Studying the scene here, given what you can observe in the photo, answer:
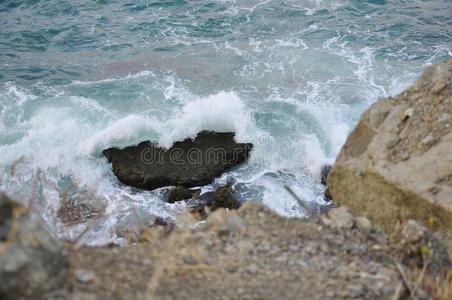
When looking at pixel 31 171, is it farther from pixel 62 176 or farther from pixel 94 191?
pixel 94 191

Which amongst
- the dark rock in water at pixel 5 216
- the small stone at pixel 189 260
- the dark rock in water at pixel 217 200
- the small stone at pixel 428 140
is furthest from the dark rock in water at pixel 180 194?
the dark rock in water at pixel 5 216

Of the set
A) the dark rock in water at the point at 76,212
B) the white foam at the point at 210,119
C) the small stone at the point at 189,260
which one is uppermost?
the small stone at the point at 189,260

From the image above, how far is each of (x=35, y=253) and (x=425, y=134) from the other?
4266mm

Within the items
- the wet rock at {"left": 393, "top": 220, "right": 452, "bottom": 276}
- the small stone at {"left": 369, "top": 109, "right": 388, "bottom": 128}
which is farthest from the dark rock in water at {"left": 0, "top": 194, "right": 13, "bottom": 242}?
the small stone at {"left": 369, "top": 109, "right": 388, "bottom": 128}

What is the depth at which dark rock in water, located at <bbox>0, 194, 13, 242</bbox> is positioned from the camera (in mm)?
3004

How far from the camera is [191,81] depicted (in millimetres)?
12188

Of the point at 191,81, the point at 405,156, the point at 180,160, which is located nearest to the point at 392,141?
the point at 405,156

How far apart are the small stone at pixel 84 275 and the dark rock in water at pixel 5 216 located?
0.52 m

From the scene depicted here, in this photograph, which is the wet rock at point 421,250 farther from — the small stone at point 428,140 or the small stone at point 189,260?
the small stone at point 428,140

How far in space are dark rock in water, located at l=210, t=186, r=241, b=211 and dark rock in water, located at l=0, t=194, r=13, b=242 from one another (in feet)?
17.6

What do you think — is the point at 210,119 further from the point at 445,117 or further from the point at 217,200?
the point at 445,117

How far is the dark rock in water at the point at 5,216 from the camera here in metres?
3.00

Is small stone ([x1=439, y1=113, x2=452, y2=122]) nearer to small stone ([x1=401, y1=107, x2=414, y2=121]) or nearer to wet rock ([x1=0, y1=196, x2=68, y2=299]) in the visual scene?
small stone ([x1=401, y1=107, x2=414, y2=121])

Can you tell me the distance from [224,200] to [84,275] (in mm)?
5221
